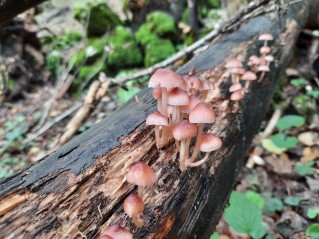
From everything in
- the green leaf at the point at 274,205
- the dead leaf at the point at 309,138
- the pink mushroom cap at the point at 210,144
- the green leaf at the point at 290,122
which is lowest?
the dead leaf at the point at 309,138

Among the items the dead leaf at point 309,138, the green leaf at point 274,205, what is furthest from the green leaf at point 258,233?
the dead leaf at point 309,138

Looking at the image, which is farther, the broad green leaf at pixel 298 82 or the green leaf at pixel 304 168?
the broad green leaf at pixel 298 82

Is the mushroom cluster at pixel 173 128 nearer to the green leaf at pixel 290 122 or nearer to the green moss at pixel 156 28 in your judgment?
the green leaf at pixel 290 122

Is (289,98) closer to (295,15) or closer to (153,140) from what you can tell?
(295,15)

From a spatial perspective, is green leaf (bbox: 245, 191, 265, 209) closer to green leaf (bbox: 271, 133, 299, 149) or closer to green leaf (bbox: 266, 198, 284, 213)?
green leaf (bbox: 266, 198, 284, 213)

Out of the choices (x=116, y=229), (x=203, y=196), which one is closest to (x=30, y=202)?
(x=116, y=229)

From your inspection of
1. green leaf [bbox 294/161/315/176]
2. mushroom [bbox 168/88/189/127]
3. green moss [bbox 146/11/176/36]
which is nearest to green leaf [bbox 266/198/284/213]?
green leaf [bbox 294/161/315/176]

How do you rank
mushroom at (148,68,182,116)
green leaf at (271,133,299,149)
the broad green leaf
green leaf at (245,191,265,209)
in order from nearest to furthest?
1. mushroom at (148,68,182,116)
2. green leaf at (245,191,265,209)
3. green leaf at (271,133,299,149)
4. the broad green leaf
